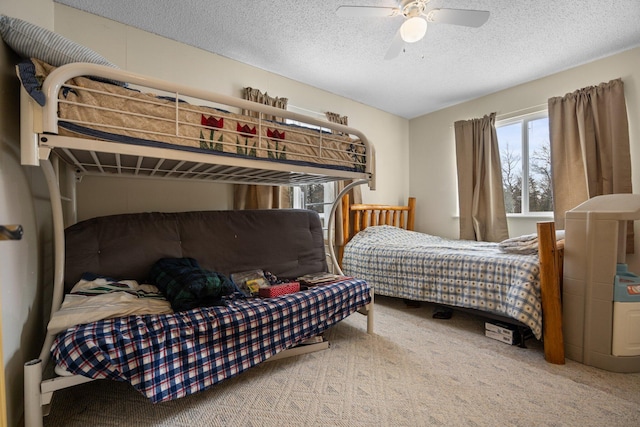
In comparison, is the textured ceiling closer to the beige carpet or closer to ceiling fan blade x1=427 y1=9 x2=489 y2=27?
ceiling fan blade x1=427 y1=9 x2=489 y2=27

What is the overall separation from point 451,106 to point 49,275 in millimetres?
4306

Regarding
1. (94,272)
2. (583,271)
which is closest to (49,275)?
(94,272)

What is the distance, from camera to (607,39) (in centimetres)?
235

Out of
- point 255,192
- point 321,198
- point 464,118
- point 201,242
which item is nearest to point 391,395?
point 201,242

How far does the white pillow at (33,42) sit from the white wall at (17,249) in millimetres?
65

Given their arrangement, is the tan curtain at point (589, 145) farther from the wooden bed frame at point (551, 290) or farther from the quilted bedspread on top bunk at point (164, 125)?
the quilted bedspread on top bunk at point (164, 125)

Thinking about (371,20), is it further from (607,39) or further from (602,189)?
(602,189)

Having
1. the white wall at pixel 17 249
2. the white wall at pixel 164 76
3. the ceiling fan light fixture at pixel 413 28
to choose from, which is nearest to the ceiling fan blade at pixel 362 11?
the ceiling fan light fixture at pixel 413 28

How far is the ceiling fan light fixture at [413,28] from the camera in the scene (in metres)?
1.72

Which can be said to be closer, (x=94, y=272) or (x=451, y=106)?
(x=94, y=272)

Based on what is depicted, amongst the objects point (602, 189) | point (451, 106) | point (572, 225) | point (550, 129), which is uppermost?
point (451, 106)

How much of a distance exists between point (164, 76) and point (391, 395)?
270cm

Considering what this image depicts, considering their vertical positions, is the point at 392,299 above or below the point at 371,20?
below

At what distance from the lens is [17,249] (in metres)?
1.14
